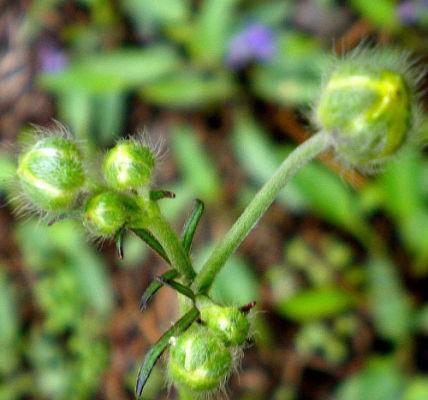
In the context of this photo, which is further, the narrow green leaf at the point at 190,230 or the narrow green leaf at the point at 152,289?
the narrow green leaf at the point at 190,230

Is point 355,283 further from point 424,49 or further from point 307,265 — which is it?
point 424,49

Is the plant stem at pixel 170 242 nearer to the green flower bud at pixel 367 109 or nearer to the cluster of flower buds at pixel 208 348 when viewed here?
the cluster of flower buds at pixel 208 348

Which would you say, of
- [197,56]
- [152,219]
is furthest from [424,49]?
[152,219]

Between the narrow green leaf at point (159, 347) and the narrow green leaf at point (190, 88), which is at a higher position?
the narrow green leaf at point (190, 88)

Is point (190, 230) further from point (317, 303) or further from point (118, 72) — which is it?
point (118, 72)

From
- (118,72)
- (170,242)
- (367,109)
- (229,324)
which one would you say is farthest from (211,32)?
(229,324)

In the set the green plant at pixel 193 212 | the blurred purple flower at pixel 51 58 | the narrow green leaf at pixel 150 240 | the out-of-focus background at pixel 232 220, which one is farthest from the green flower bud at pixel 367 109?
the blurred purple flower at pixel 51 58

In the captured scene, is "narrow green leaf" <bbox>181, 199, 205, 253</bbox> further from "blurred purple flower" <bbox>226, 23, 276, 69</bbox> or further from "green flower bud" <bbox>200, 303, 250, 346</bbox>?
"blurred purple flower" <bbox>226, 23, 276, 69</bbox>
